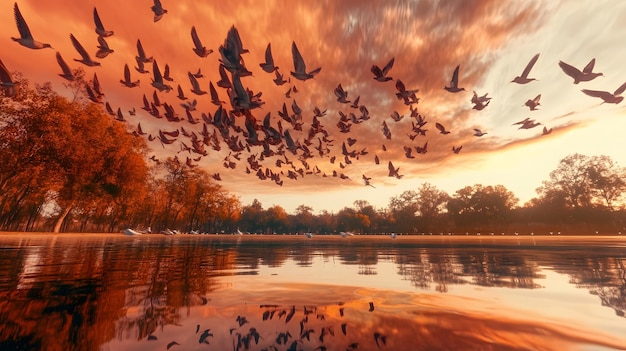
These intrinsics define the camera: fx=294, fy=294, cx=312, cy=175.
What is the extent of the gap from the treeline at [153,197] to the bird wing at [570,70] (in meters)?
17.2

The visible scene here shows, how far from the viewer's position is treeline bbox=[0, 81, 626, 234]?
1363 inches

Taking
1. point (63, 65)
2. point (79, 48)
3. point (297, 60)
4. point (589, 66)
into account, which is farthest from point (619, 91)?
point (63, 65)

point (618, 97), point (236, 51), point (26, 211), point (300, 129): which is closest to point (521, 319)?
point (618, 97)

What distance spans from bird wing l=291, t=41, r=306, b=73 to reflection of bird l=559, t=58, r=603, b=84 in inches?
331

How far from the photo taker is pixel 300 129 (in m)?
15.4

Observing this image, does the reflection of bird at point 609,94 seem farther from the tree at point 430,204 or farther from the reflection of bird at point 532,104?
the tree at point 430,204

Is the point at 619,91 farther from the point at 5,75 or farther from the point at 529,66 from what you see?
the point at 5,75

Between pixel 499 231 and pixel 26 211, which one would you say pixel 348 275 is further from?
pixel 499 231

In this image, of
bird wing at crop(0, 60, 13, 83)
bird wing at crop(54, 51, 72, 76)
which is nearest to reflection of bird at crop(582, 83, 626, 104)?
bird wing at crop(54, 51, 72, 76)

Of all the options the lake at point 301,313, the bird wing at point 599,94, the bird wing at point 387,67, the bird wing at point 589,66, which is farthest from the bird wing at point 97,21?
the bird wing at point 599,94

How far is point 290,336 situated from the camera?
4414mm

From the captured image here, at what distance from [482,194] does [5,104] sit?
140 meters

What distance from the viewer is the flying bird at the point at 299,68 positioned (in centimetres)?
985

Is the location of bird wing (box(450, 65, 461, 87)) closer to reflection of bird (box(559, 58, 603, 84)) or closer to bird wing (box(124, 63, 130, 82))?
reflection of bird (box(559, 58, 603, 84))
